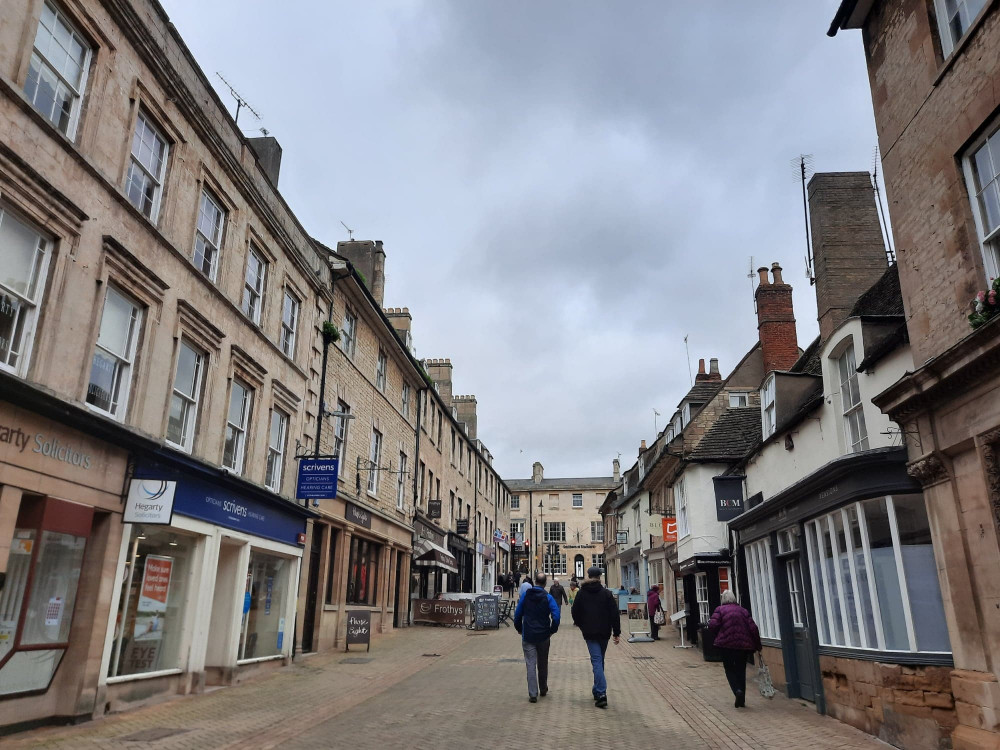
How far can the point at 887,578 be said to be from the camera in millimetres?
8195

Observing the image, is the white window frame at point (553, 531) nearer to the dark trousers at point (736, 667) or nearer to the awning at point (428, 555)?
the awning at point (428, 555)

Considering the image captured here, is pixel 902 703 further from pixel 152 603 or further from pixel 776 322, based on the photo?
pixel 776 322

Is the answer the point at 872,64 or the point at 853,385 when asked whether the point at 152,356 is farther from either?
the point at 872,64

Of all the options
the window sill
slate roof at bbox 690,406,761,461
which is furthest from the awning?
the window sill

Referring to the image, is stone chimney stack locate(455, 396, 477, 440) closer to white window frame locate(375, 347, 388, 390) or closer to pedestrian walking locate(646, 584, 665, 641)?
white window frame locate(375, 347, 388, 390)

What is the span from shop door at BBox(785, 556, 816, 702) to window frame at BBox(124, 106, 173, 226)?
11.1 meters

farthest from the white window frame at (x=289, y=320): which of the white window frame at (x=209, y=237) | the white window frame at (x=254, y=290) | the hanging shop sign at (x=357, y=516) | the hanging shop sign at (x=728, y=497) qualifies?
the hanging shop sign at (x=728, y=497)

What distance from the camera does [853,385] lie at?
1002 cm

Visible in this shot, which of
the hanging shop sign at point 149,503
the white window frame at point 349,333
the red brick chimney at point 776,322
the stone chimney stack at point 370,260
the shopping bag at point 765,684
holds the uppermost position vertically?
the stone chimney stack at point 370,260

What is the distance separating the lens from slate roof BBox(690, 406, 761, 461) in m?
19.7

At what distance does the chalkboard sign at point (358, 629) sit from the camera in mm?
16891

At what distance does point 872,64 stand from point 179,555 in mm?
12700

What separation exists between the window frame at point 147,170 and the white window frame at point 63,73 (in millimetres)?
946

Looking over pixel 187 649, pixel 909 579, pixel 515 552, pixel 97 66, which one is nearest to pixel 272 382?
pixel 187 649
